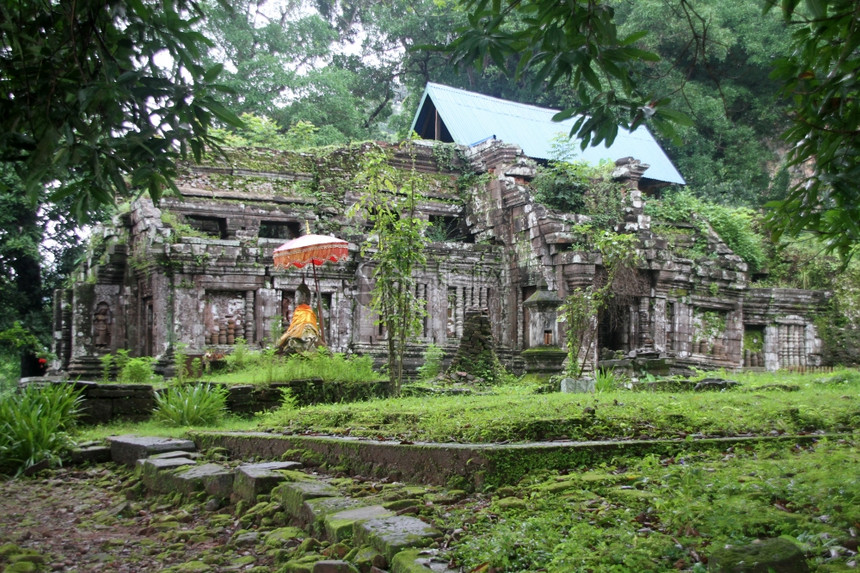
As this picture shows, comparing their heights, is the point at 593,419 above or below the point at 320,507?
above

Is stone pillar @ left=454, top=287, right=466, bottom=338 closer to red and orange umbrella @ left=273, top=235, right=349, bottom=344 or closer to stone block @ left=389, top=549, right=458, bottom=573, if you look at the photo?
red and orange umbrella @ left=273, top=235, right=349, bottom=344

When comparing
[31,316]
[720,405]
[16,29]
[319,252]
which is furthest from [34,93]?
[31,316]

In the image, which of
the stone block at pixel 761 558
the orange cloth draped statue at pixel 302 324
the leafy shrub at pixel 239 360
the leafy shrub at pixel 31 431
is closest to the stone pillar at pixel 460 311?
the orange cloth draped statue at pixel 302 324

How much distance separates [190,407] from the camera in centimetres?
936

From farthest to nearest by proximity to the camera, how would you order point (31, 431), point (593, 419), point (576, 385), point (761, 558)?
point (576, 385), point (31, 431), point (593, 419), point (761, 558)

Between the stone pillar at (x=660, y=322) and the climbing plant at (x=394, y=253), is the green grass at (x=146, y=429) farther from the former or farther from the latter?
the stone pillar at (x=660, y=322)

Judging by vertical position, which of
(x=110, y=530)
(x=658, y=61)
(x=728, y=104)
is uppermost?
(x=728, y=104)

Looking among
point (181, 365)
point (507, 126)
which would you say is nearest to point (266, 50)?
point (507, 126)

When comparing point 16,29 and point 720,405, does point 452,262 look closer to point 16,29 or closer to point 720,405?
point 720,405

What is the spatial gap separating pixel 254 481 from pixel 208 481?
64 cm

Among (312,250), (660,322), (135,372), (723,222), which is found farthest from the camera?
(723,222)

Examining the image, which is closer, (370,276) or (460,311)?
(370,276)

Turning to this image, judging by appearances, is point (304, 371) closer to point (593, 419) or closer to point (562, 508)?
point (593, 419)

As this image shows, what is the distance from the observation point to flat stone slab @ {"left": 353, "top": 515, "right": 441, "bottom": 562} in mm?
3334
